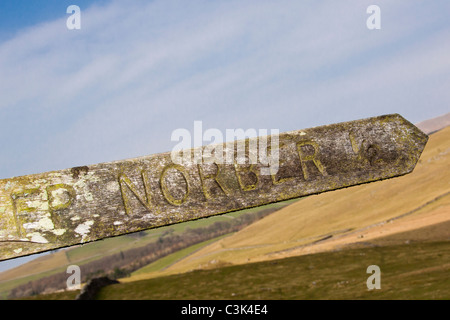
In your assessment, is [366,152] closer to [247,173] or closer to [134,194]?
[247,173]

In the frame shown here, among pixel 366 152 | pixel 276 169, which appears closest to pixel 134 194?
pixel 276 169

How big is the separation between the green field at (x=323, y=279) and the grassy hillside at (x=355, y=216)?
7032mm

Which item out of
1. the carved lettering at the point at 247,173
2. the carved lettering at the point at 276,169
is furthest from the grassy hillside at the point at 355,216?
the carved lettering at the point at 247,173

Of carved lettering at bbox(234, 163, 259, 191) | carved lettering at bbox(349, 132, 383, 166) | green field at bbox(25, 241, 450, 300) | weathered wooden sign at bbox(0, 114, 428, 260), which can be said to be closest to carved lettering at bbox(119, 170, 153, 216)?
weathered wooden sign at bbox(0, 114, 428, 260)

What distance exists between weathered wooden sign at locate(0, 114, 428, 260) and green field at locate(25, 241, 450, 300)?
5433 mm

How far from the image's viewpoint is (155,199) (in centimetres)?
435

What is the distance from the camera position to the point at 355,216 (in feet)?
147

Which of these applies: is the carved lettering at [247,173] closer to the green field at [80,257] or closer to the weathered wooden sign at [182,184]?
the weathered wooden sign at [182,184]

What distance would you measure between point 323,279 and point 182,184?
39.6ft

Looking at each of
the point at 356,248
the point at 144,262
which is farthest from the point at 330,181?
the point at 144,262

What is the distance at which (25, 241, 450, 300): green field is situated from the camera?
11.5m

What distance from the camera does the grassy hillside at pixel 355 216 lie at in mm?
31531

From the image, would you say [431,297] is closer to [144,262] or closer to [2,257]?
[2,257]

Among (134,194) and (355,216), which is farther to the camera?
(355,216)
